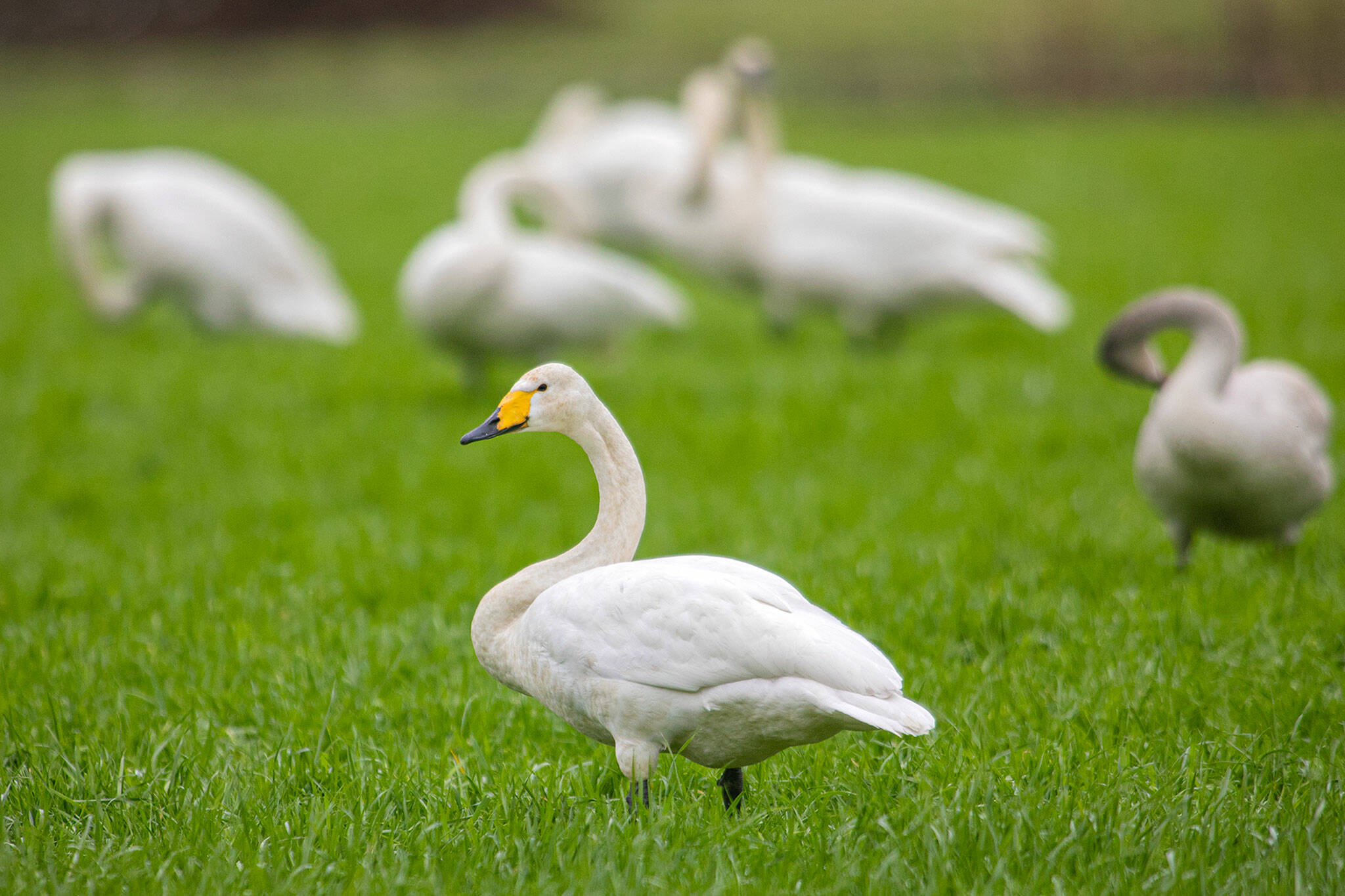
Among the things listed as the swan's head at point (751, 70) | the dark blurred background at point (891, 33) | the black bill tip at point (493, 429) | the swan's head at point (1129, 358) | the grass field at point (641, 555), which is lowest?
the grass field at point (641, 555)

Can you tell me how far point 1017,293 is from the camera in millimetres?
7848

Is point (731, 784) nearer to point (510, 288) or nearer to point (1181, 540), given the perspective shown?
point (1181, 540)

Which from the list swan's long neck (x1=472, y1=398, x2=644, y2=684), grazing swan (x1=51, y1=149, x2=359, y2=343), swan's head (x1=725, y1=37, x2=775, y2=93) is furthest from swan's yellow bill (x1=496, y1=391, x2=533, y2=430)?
swan's head (x1=725, y1=37, x2=775, y2=93)

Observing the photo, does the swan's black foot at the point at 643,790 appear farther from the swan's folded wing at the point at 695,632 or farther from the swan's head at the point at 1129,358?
the swan's head at the point at 1129,358

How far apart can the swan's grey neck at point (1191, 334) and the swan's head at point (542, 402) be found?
2.21 meters

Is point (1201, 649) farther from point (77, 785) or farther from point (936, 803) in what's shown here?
point (77, 785)

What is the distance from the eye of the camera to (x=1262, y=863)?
228 cm

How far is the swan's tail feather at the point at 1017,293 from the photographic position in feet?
25.4

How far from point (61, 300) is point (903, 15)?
127 ft

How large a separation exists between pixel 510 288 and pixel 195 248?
362cm

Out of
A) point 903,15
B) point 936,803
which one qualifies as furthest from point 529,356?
point 903,15

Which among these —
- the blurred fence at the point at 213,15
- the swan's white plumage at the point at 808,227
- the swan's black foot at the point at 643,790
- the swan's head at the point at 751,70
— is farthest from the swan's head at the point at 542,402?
the blurred fence at the point at 213,15

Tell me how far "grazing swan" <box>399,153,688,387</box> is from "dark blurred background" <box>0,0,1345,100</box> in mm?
22686

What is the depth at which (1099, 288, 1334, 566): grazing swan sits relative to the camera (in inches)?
154
